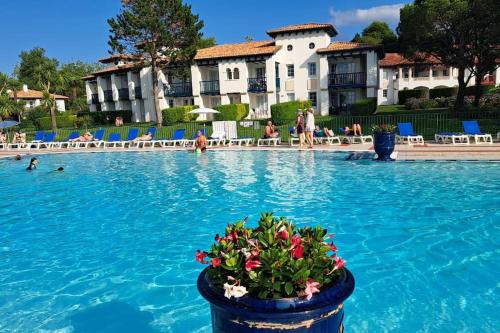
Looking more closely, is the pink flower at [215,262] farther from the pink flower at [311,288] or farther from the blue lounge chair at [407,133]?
the blue lounge chair at [407,133]

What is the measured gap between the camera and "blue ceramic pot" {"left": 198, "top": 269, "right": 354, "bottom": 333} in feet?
7.66

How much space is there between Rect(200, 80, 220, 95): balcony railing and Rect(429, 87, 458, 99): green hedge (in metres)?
28.9

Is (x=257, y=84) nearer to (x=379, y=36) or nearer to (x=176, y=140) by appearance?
(x=176, y=140)

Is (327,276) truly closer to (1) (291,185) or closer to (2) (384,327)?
(2) (384,327)

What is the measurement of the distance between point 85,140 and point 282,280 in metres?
26.7

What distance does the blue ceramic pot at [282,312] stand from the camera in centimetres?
233

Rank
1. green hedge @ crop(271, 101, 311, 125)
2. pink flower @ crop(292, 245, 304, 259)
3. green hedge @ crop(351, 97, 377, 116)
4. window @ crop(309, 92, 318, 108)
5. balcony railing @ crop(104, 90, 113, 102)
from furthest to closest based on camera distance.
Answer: balcony railing @ crop(104, 90, 113, 102), window @ crop(309, 92, 318, 108), green hedge @ crop(351, 97, 377, 116), green hedge @ crop(271, 101, 311, 125), pink flower @ crop(292, 245, 304, 259)

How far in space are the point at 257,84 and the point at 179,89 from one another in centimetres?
868

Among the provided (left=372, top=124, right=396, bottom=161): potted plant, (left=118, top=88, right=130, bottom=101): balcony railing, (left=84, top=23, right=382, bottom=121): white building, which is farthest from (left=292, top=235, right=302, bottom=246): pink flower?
(left=118, top=88, right=130, bottom=101): balcony railing

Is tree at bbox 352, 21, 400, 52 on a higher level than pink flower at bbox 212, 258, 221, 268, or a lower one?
higher

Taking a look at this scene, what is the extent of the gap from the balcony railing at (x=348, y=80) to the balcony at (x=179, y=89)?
14.2m

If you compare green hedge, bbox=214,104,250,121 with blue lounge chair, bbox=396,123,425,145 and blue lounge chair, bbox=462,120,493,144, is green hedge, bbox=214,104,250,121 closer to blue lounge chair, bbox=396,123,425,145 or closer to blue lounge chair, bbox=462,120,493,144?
blue lounge chair, bbox=396,123,425,145

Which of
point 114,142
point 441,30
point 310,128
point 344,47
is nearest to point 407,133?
point 310,128

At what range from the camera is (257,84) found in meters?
40.0
